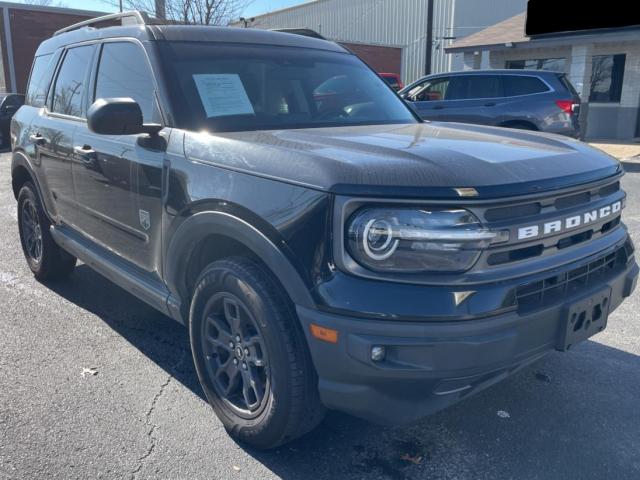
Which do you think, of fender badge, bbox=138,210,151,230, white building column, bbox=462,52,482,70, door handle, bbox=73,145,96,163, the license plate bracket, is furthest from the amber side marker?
white building column, bbox=462,52,482,70

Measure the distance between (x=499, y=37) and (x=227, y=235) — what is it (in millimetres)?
18743

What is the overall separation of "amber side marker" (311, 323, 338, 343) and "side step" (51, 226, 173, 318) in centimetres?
120

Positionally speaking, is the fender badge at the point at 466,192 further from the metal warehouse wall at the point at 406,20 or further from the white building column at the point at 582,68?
the metal warehouse wall at the point at 406,20

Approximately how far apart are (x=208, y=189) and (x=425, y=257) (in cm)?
109

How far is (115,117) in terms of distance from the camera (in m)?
2.91

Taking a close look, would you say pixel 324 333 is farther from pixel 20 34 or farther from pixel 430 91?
pixel 20 34

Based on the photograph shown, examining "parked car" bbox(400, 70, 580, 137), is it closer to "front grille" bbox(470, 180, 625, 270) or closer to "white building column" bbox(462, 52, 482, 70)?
"front grille" bbox(470, 180, 625, 270)

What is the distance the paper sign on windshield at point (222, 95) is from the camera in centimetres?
319

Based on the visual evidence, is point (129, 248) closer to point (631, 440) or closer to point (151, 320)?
point (151, 320)

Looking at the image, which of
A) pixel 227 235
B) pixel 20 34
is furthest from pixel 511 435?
pixel 20 34

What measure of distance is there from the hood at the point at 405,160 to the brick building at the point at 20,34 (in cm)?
2380

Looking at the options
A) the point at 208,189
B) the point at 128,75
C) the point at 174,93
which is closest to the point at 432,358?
the point at 208,189

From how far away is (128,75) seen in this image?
140 inches

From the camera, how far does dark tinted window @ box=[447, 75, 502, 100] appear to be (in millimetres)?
11061
